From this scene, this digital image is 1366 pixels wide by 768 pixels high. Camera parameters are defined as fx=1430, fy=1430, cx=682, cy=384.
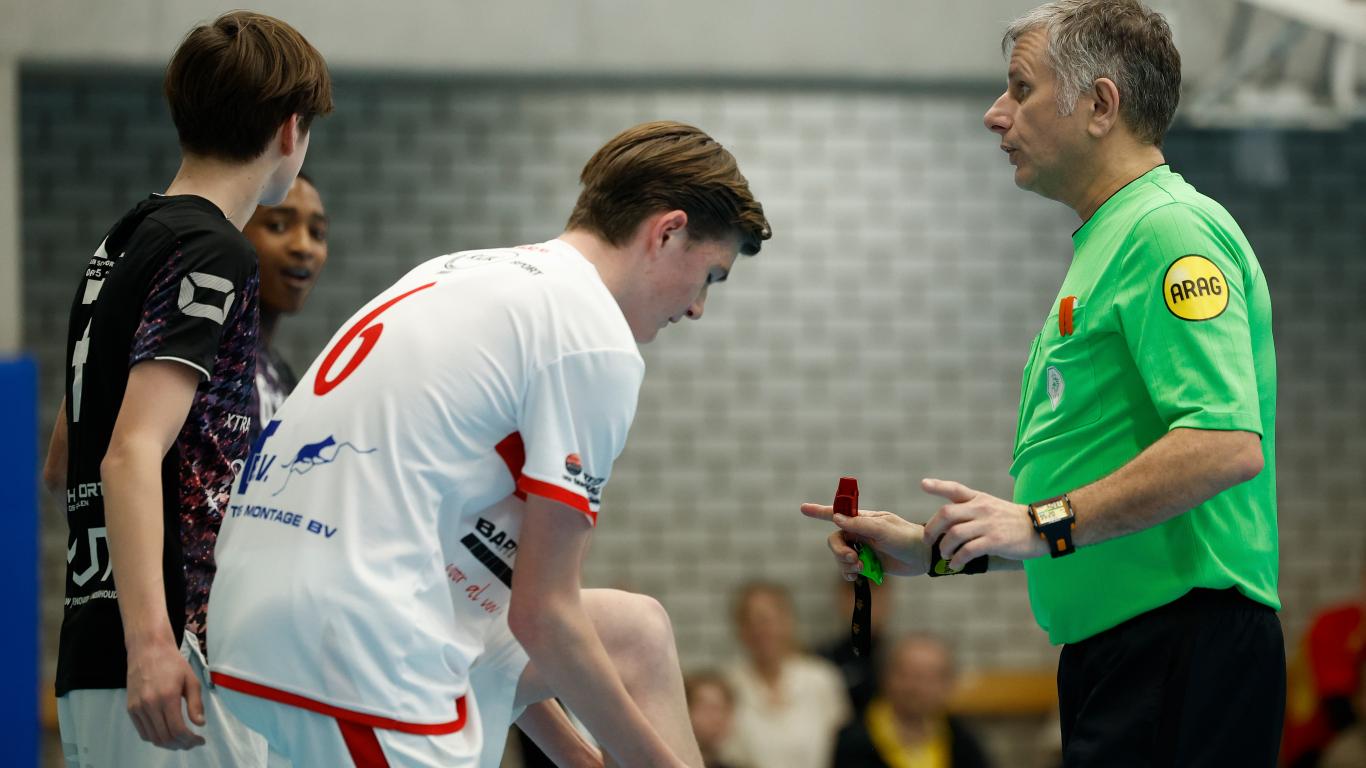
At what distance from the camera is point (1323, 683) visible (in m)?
6.99

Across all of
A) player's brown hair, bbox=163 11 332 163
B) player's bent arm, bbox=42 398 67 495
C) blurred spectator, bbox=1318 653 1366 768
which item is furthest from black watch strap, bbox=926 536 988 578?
blurred spectator, bbox=1318 653 1366 768

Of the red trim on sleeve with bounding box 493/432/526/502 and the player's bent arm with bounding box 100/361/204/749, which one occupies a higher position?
the red trim on sleeve with bounding box 493/432/526/502

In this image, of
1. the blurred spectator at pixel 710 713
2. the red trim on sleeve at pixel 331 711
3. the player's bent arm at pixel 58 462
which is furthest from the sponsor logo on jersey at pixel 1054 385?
the blurred spectator at pixel 710 713

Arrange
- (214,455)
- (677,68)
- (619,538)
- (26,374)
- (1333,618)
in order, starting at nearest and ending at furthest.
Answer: (214,455)
(26,374)
(677,68)
(1333,618)
(619,538)

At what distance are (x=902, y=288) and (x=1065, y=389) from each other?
5.78 metres

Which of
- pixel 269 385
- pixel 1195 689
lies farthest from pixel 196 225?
pixel 1195 689

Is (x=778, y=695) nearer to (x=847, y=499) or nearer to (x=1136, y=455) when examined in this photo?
(x=847, y=499)

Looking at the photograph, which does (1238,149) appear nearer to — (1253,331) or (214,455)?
(1253,331)

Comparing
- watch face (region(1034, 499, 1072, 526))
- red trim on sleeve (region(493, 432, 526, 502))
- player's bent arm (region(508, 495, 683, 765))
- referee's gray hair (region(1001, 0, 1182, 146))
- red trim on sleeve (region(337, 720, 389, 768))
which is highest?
referee's gray hair (region(1001, 0, 1182, 146))

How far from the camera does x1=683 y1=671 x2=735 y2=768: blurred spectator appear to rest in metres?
6.15

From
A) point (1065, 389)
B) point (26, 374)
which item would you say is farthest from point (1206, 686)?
point (26, 374)

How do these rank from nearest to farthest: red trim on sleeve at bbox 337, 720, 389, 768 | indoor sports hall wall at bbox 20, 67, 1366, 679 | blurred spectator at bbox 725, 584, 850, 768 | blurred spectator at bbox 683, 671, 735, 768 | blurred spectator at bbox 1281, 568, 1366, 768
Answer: red trim on sleeve at bbox 337, 720, 389, 768, blurred spectator at bbox 683, 671, 735, 768, blurred spectator at bbox 725, 584, 850, 768, blurred spectator at bbox 1281, 568, 1366, 768, indoor sports hall wall at bbox 20, 67, 1366, 679

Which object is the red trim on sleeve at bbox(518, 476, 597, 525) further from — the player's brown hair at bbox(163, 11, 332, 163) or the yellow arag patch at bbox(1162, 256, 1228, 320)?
the yellow arag patch at bbox(1162, 256, 1228, 320)

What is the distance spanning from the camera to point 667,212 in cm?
220
